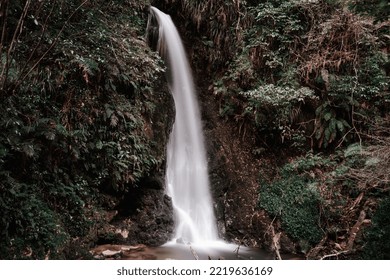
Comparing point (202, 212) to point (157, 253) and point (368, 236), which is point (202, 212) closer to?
point (157, 253)

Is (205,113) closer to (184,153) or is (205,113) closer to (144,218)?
(184,153)

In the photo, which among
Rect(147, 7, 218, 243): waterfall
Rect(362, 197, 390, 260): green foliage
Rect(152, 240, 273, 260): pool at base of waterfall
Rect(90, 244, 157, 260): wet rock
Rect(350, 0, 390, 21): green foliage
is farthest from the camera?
Rect(147, 7, 218, 243): waterfall

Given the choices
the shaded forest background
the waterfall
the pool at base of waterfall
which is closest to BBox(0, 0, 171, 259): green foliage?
the shaded forest background

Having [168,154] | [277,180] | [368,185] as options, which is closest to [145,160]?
[168,154]

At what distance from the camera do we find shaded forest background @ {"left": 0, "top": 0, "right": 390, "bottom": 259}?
5359 millimetres

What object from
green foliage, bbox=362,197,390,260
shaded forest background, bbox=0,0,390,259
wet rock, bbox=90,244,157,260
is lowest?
wet rock, bbox=90,244,157,260

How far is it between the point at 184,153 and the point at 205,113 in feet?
6.13

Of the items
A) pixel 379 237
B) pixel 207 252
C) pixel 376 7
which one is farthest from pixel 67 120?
pixel 379 237

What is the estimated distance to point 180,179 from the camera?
30.5ft

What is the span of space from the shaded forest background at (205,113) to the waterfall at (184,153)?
50cm

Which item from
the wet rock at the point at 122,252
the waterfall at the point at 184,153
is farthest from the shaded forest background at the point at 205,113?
the waterfall at the point at 184,153

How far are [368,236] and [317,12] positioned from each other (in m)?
7.46

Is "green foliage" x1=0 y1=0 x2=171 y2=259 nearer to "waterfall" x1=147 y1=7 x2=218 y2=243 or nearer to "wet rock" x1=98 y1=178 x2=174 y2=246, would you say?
"wet rock" x1=98 y1=178 x2=174 y2=246

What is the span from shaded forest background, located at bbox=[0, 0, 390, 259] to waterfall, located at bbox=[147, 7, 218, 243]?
503 mm
